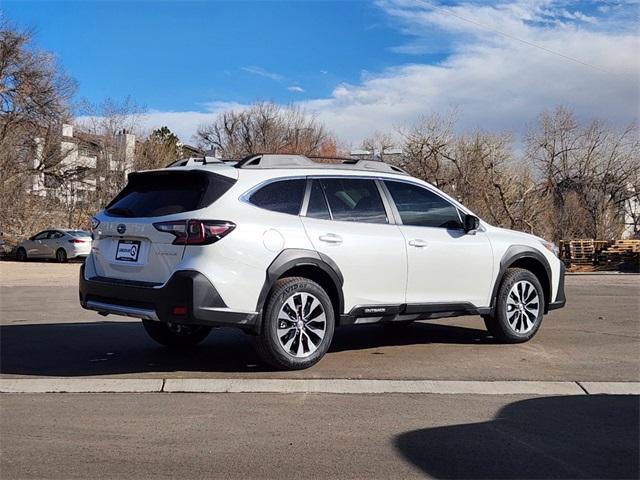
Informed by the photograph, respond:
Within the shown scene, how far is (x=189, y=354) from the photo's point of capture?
751 centimetres

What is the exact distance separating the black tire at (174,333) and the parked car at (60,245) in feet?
69.9

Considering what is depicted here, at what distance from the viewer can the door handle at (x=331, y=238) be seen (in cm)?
668

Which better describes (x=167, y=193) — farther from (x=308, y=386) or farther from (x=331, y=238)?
(x=308, y=386)

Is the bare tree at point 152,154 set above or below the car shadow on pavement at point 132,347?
above

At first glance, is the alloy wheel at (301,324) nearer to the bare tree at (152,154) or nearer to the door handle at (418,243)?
the door handle at (418,243)

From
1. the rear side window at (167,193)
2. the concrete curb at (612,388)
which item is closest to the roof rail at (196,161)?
the rear side window at (167,193)

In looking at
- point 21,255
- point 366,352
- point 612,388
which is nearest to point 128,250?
point 366,352

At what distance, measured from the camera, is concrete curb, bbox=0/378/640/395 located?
19.6 ft

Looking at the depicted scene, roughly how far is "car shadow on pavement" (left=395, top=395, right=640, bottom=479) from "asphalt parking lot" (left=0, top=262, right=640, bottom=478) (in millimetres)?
14

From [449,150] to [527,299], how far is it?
29.5m

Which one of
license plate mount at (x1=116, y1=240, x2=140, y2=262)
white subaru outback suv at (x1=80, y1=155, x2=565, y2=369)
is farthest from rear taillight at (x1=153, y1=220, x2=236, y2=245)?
license plate mount at (x1=116, y1=240, x2=140, y2=262)

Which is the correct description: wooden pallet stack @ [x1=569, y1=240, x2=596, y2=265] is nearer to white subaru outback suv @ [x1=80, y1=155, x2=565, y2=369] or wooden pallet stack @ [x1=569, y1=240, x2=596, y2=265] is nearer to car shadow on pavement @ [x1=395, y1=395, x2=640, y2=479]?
white subaru outback suv @ [x1=80, y1=155, x2=565, y2=369]

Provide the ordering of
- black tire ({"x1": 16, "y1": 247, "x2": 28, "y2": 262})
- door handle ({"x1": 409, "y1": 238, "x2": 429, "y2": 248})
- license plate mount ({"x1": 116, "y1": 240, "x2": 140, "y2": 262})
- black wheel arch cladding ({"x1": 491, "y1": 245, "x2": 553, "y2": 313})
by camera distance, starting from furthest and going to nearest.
A: 1. black tire ({"x1": 16, "y1": 247, "x2": 28, "y2": 262})
2. black wheel arch cladding ({"x1": 491, "y1": 245, "x2": 553, "y2": 313})
3. door handle ({"x1": 409, "y1": 238, "x2": 429, "y2": 248})
4. license plate mount ({"x1": 116, "y1": 240, "x2": 140, "y2": 262})

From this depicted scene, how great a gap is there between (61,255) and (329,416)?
83.3ft
